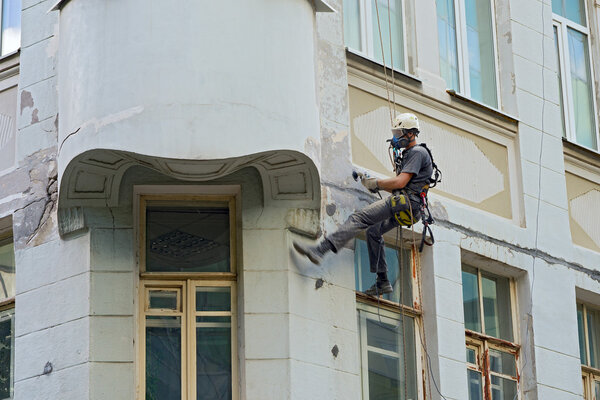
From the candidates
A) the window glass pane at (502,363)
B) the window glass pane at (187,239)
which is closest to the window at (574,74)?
the window glass pane at (502,363)

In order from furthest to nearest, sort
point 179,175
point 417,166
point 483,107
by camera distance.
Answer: point 483,107 < point 417,166 < point 179,175

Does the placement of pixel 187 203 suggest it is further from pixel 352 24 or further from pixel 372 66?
pixel 352 24

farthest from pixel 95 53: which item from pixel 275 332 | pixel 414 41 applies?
pixel 414 41

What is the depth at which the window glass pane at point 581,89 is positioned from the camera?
2056cm

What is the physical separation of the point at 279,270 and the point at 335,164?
4.94 ft

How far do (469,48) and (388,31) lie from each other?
4.79 ft

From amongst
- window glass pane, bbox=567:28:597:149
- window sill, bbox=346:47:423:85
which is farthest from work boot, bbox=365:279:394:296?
window glass pane, bbox=567:28:597:149

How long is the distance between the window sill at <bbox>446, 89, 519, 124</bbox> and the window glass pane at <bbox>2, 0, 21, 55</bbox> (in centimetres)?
459

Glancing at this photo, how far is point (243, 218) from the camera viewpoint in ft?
51.4

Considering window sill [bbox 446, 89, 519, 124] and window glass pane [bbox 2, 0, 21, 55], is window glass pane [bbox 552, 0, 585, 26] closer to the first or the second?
window sill [bbox 446, 89, 519, 124]

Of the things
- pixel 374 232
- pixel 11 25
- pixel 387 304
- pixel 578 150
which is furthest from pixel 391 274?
pixel 11 25

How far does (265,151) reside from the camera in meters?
15.0

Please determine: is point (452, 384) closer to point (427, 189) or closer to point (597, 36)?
point (427, 189)

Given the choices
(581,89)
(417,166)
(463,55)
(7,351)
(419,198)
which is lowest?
(7,351)
